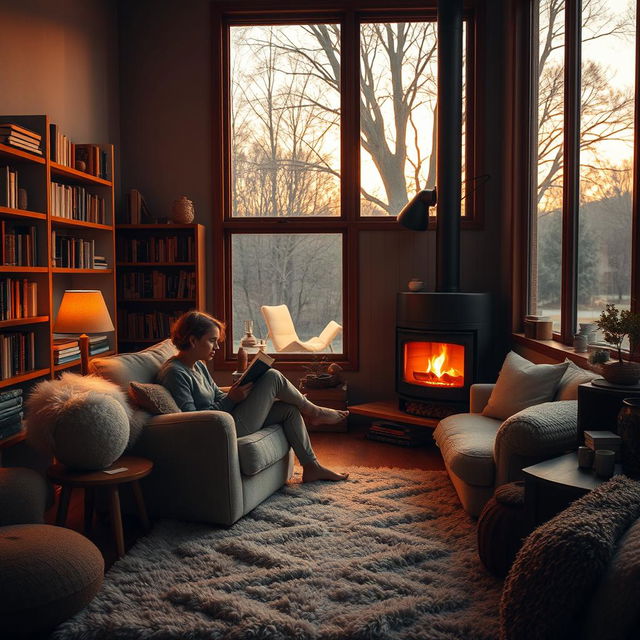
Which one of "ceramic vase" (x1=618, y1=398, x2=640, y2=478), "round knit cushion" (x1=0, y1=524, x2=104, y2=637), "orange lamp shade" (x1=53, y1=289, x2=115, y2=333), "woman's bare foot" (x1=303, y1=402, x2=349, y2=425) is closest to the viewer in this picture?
"round knit cushion" (x1=0, y1=524, x2=104, y2=637)

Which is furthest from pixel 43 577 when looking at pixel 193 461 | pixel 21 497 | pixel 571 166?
pixel 571 166

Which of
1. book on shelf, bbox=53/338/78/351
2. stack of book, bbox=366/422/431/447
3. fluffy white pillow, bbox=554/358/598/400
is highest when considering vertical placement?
book on shelf, bbox=53/338/78/351

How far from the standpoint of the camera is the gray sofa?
2988 millimetres

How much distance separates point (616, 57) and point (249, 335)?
316 cm

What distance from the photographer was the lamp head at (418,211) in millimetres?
5203

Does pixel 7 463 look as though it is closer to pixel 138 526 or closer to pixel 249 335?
pixel 138 526

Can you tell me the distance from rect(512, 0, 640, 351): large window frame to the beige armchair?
4.93 feet

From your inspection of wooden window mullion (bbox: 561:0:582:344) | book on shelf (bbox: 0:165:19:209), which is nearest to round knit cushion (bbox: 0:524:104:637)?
book on shelf (bbox: 0:165:19:209)

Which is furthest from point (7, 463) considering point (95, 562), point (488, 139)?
point (488, 139)

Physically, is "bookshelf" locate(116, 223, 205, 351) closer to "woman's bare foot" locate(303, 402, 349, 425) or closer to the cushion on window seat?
"woman's bare foot" locate(303, 402, 349, 425)

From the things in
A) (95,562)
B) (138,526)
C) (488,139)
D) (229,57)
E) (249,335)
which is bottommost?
(138,526)

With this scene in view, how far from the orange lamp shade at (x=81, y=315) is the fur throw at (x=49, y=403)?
0.81 m

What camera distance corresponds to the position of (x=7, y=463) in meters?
3.39

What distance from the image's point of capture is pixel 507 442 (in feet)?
10.0
